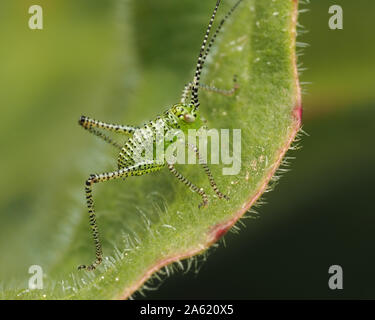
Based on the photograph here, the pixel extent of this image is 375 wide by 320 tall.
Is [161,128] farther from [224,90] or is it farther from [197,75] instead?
[224,90]

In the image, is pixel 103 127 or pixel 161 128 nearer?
pixel 161 128

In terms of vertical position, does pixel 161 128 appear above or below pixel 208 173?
above

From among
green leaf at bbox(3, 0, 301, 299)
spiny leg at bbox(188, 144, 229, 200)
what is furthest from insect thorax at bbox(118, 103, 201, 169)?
spiny leg at bbox(188, 144, 229, 200)

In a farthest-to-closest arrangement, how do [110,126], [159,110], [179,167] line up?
[159,110] → [110,126] → [179,167]

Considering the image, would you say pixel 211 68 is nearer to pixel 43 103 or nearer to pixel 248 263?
pixel 248 263

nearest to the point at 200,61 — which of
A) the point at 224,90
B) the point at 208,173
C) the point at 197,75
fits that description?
the point at 197,75
